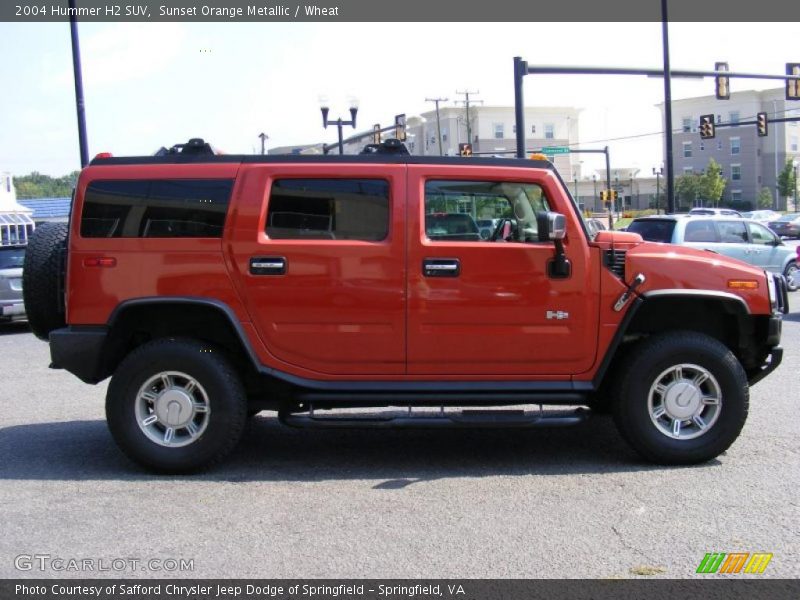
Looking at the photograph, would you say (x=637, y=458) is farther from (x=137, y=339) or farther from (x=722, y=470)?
(x=137, y=339)

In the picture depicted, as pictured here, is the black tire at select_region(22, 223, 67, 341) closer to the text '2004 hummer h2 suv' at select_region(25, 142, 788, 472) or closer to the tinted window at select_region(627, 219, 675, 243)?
the text '2004 hummer h2 suv' at select_region(25, 142, 788, 472)

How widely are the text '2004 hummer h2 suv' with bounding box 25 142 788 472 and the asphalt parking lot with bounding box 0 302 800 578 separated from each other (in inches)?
15.3

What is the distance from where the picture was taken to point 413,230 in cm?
552

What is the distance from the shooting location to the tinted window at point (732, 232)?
16.2m

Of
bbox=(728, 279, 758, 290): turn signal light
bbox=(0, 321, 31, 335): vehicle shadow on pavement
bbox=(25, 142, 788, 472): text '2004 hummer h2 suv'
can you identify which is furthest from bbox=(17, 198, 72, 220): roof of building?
bbox=(728, 279, 758, 290): turn signal light

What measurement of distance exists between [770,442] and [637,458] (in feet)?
3.68

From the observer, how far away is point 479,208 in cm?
569

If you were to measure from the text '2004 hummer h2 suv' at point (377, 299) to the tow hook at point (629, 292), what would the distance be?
0.01 m

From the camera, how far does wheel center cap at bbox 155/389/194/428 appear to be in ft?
18.3

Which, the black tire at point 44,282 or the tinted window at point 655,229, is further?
the tinted window at point 655,229

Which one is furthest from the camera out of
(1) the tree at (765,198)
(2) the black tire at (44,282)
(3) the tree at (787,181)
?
(1) the tree at (765,198)

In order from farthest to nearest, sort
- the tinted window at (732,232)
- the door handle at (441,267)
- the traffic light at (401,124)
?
the traffic light at (401,124), the tinted window at (732,232), the door handle at (441,267)

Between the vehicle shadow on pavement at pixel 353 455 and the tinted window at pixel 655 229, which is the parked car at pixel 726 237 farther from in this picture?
the vehicle shadow on pavement at pixel 353 455

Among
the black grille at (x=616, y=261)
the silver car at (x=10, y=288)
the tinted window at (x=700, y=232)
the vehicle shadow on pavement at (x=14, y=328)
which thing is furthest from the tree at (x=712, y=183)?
the black grille at (x=616, y=261)
